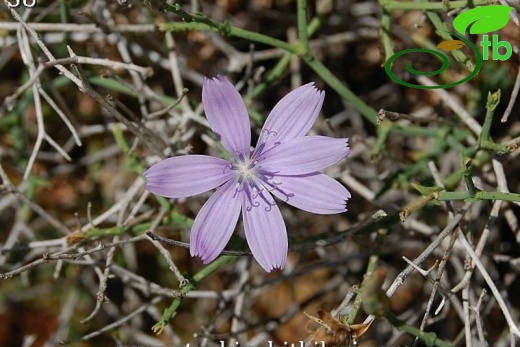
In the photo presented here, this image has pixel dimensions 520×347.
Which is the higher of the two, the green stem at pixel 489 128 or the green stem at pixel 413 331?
the green stem at pixel 489 128

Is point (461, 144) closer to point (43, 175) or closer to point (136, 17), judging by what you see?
point (136, 17)

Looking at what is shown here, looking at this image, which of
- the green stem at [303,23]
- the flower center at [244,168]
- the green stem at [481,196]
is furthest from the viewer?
the green stem at [303,23]

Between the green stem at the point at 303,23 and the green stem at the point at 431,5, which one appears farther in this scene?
the green stem at the point at 303,23

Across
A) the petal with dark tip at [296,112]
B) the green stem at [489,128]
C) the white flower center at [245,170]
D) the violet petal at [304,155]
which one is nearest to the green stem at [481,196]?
the green stem at [489,128]

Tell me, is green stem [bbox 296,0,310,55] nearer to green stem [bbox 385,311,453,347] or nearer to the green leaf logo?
the green leaf logo

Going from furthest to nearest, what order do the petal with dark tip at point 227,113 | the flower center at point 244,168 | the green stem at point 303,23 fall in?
the green stem at point 303,23 < the flower center at point 244,168 < the petal with dark tip at point 227,113

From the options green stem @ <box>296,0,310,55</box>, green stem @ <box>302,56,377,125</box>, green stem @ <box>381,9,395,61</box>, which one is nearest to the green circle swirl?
green stem @ <box>381,9,395,61</box>

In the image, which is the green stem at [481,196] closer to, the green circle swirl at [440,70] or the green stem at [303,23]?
the green circle swirl at [440,70]
